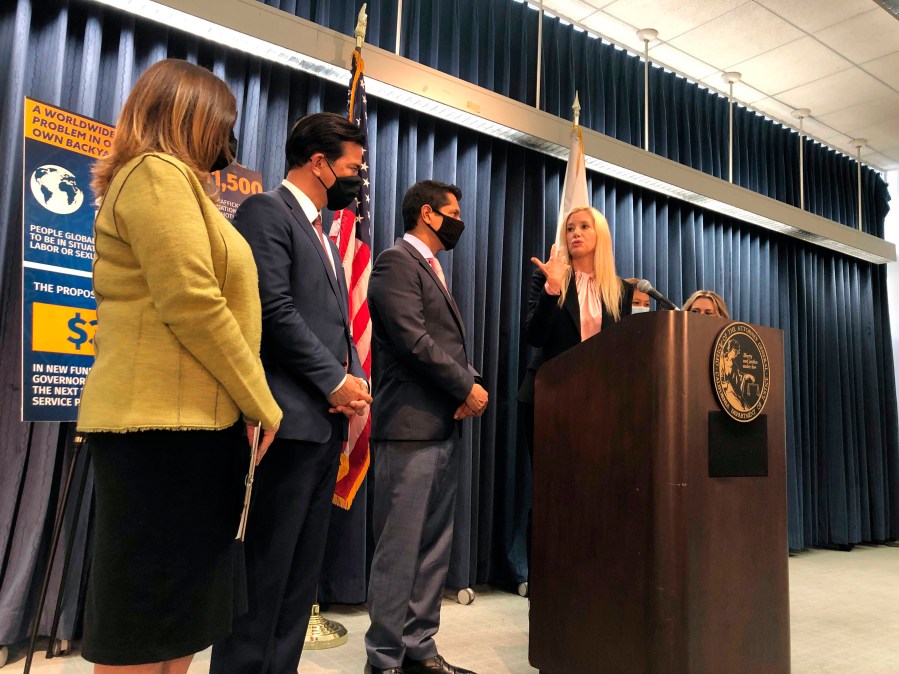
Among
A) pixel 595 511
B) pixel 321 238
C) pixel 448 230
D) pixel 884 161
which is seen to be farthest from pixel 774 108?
pixel 321 238

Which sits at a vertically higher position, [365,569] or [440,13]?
[440,13]

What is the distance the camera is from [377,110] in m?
3.26

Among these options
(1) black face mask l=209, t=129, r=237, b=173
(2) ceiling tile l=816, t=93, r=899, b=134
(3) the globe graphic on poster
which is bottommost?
(1) black face mask l=209, t=129, r=237, b=173

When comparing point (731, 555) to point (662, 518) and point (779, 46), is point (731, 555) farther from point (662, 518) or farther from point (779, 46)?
point (779, 46)

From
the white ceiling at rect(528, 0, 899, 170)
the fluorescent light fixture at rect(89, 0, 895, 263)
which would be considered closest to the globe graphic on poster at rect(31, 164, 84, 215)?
the fluorescent light fixture at rect(89, 0, 895, 263)

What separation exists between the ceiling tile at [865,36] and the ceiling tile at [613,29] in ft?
3.32

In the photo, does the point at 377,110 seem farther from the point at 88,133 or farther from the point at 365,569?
the point at 365,569

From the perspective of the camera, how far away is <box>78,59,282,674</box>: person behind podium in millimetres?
1009

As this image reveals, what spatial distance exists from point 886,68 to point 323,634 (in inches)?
180

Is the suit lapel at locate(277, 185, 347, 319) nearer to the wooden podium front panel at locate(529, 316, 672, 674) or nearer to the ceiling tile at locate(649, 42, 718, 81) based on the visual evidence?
the wooden podium front panel at locate(529, 316, 672, 674)

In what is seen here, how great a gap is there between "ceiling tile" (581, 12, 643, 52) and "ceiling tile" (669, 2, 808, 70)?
0.78ft

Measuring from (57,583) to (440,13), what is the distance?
2959mm

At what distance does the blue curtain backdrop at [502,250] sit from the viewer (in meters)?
2.34

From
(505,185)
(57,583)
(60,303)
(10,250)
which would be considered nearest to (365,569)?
(57,583)
